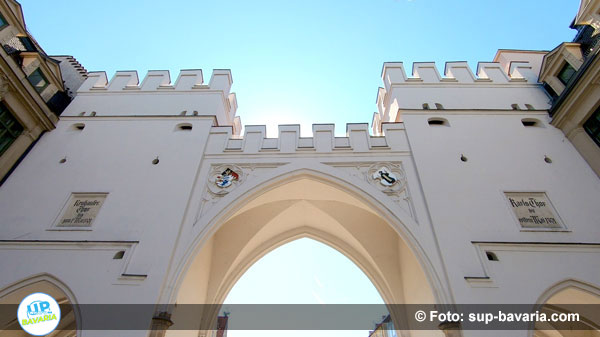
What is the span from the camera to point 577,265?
6.18 meters

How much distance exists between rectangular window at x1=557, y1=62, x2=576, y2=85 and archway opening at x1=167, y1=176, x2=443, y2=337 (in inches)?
274

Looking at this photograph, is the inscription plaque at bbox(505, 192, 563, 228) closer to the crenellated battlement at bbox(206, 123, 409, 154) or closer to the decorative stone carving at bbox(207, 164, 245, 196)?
the crenellated battlement at bbox(206, 123, 409, 154)

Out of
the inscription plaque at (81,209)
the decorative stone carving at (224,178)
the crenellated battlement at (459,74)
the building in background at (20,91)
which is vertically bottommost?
the inscription plaque at (81,209)

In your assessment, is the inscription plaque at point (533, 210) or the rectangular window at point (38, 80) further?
the rectangular window at point (38, 80)

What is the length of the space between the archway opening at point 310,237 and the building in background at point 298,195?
0.16ft

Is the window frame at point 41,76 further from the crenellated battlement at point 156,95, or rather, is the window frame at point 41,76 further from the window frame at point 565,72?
the window frame at point 565,72

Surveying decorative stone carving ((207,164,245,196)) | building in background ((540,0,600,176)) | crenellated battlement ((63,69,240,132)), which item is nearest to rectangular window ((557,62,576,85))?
building in background ((540,0,600,176))

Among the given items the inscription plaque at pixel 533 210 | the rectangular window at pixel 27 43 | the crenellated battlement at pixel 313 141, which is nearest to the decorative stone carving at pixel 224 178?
the crenellated battlement at pixel 313 141

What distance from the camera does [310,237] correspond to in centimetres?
1037

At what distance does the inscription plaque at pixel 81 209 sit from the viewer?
23.4 feet

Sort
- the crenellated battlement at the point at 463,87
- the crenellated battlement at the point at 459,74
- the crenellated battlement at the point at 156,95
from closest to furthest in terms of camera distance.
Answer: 1. the crenellated battlement at the point at 463,87
2. the crenellated battlement at the point at 156,95
3. the crenellated battlement at the point at 459,74

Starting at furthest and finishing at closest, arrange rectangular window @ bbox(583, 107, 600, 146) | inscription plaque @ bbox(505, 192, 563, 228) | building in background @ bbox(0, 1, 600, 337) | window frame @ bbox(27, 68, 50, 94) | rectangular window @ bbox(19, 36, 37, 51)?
rectangular window @ bbox(19, 36, 37, 51)
window frame @ bbox(27, 68, 50, 94)
rectangular window @ bbox(583, 107, 600, 146)
inscription plaque @ bbox(505, 192, 563, 228)
building in background @ bbox(0, 1, 600, 337)

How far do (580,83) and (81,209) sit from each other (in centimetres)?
1300

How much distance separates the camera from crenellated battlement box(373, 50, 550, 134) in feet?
32.1
